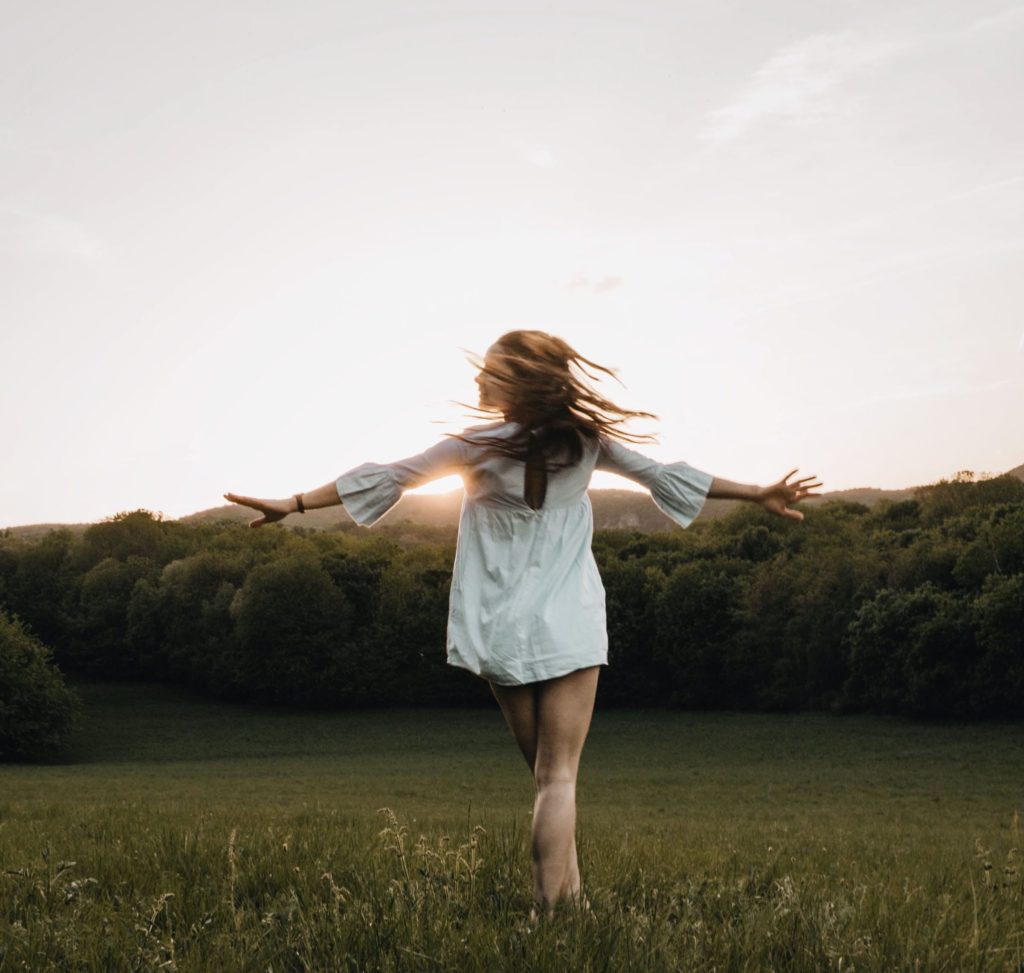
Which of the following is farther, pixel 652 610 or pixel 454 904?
pixel 652 610

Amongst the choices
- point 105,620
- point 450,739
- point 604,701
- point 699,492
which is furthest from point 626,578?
point 699,492

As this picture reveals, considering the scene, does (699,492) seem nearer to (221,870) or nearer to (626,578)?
(221,870)

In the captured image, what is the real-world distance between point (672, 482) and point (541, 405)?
824mm

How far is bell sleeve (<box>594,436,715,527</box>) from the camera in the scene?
4.79 m

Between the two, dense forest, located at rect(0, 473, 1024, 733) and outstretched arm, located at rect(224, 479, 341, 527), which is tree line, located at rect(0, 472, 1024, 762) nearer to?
dense forest, located at rect(0, 473, 1024, 733)

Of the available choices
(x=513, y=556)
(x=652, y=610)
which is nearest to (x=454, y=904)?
(x=513, y=556)

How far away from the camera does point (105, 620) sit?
253ft

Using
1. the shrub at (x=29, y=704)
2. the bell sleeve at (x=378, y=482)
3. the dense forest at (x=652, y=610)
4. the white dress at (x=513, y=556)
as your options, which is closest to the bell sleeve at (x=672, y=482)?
the white dress at (x=513, y=556)

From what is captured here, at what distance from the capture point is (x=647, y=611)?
68688mm

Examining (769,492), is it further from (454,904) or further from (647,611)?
(647,611)

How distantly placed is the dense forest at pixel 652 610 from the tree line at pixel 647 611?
127 mm

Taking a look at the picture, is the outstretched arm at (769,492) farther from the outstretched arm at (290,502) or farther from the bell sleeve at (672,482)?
the outstretched arm at (290,502)

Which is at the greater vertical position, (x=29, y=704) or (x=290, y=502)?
(x=290, y=502)

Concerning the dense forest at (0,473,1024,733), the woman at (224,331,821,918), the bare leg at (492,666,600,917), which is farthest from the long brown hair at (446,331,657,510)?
the dense forest at (0,473,1024,733)
